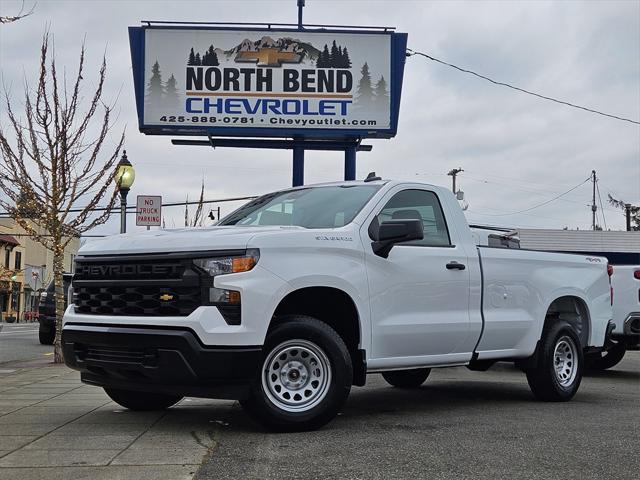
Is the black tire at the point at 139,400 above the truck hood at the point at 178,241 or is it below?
below

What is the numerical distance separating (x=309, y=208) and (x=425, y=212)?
3.62ft

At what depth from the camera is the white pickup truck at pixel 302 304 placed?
5344 millimetres

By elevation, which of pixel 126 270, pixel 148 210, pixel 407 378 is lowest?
pixel 407 378

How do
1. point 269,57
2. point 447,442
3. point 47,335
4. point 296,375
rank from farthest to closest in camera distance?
point 47,335, point 269,57, point 296,375, point 447,442

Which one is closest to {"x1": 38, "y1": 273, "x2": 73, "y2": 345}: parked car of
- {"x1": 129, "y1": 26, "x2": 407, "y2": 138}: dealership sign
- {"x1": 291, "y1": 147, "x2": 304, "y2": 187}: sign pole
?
{"x1": 129, "y1": 26, "x2": 407, "y2": 138}: dealership sign

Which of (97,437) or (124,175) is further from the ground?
(124,175)

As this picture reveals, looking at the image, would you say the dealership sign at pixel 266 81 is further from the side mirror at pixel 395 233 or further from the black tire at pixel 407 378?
the side mirror at pixel 395 233

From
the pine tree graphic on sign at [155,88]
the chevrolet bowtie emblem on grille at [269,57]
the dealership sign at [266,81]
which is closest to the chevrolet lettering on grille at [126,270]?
the dealership sign at [266,81]

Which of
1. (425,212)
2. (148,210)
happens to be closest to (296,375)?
(425,212)

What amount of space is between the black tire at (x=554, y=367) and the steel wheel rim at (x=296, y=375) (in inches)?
115

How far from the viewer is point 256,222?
22.3 ft

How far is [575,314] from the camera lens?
8.55 meters

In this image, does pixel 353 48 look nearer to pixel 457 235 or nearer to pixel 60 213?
pixel 60 213

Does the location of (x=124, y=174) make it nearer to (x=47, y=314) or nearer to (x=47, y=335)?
(x=47, y=314)
